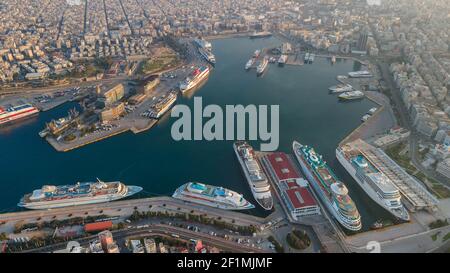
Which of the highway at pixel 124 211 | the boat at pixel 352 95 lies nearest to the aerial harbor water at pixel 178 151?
the boat at pixel 352 95

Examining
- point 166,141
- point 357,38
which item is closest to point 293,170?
point 166,141

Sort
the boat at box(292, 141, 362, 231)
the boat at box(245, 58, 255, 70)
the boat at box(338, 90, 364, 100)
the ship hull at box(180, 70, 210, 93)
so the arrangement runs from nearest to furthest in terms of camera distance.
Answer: the boat at box(292, 141, 362, 231) < the boat at box(338, 90, 364, 100) < the ship hull at box(180, 70, 210, 93) < the boat at box(245, 58, 255, 70)

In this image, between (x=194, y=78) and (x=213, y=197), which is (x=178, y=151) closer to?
(x=213, y=197)

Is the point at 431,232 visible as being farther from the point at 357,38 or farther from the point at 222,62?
the point at 357,38

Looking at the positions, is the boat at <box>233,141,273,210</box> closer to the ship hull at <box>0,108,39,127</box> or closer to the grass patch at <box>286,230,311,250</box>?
the grass patch at <box>286,230,311,250</box>

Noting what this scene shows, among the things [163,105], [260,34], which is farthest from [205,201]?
[260,34]

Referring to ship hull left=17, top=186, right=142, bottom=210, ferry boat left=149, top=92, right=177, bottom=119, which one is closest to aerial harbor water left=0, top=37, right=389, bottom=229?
ferry boat left=149, top=92, right=177, bottom=119
